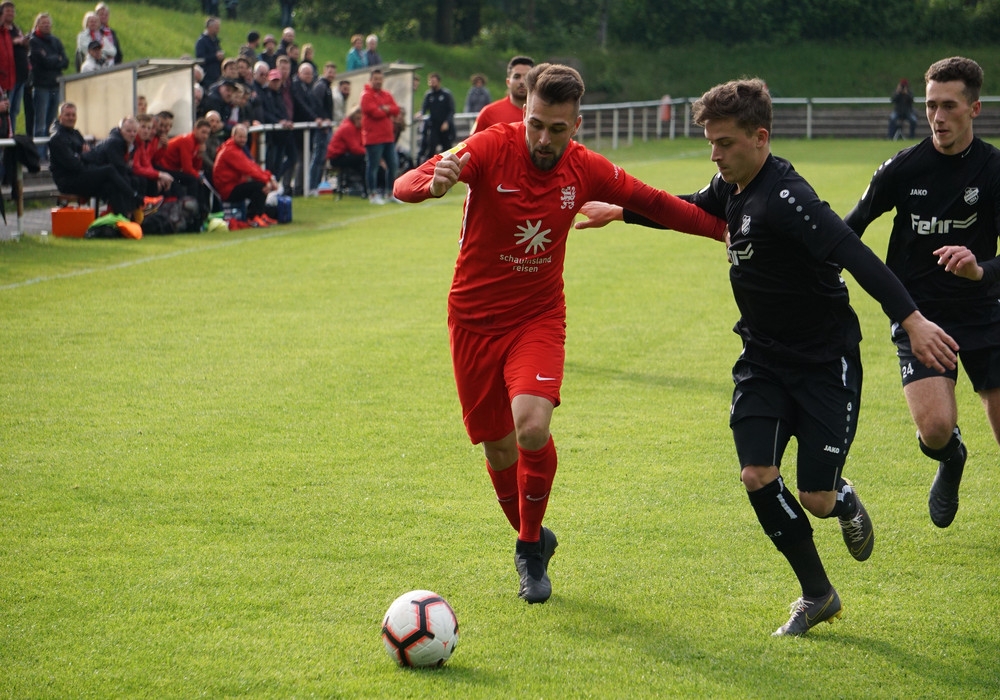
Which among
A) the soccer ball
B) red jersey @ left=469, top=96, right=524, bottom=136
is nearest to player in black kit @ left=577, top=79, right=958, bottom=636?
the soccer ball

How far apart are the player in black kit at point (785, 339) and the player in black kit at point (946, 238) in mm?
979

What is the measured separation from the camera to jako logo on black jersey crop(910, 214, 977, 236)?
17.3ft

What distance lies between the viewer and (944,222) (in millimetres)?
5297

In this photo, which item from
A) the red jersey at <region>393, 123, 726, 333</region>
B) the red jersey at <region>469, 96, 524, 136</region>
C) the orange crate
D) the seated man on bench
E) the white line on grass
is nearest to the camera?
the red jersey at <region>393, 123, 726, 333</region>

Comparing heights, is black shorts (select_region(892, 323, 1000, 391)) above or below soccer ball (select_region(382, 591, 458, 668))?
above

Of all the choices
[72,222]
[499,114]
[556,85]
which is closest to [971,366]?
[556,85]

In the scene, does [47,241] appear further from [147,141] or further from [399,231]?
[399,231]

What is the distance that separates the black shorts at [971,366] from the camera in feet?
17.3

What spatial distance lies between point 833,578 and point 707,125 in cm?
198

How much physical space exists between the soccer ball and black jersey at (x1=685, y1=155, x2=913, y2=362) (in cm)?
160

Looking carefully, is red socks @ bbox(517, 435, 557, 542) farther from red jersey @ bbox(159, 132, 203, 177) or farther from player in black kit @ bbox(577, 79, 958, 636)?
red jersey @ bbox(159, 132, 203, 177)

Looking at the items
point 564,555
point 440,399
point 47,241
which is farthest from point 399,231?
point 564,555

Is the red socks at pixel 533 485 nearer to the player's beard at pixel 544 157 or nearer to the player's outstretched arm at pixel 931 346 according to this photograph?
the player's beard at pixel 544 157

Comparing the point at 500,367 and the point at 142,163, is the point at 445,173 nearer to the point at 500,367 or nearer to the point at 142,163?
the point at 500,367
